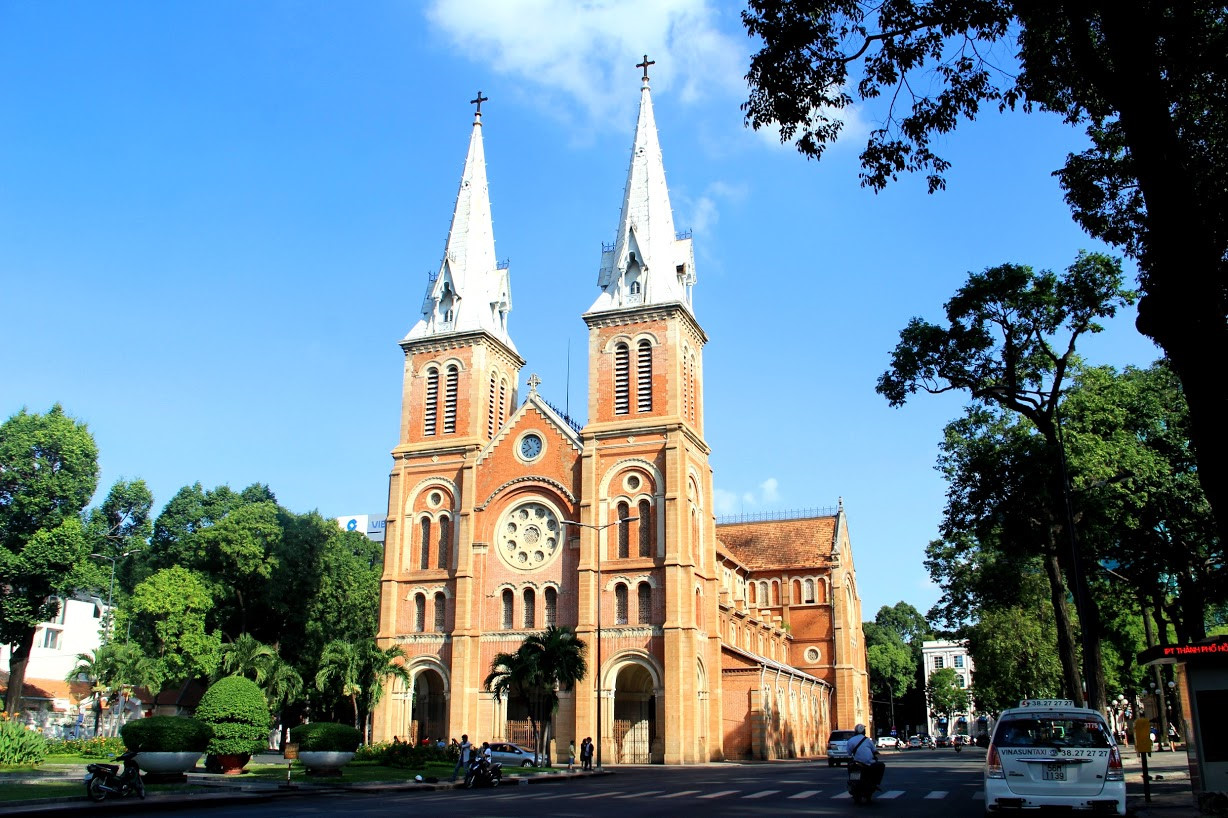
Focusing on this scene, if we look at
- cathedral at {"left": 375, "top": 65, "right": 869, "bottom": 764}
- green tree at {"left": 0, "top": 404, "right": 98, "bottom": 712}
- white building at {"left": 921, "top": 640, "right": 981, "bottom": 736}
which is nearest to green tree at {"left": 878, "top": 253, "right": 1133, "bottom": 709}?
cathedral at {"left": 375, "top": 65, "right": 869, "bottom": 764}

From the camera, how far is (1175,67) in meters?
15.0

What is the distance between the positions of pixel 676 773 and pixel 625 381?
2111 cm

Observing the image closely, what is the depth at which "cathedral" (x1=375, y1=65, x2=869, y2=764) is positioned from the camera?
48312mm

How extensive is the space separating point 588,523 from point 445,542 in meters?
8.28

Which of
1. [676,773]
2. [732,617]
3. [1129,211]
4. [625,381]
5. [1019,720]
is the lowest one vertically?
[676,773]

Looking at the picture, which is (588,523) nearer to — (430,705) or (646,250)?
(430,705)

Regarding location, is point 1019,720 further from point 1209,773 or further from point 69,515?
point 69,515

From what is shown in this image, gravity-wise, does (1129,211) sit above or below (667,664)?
above

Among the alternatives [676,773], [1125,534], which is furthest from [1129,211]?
[676,773]

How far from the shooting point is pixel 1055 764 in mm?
15094

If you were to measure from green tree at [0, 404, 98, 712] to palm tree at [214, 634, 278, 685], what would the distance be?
818cm

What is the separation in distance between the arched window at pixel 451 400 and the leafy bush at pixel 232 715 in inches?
1051

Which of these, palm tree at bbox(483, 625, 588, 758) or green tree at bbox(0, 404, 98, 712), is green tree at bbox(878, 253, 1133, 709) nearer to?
palm tree at bbox(483, 625, 588, 758)

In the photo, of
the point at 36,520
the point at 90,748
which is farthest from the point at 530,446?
the point at 36,520
